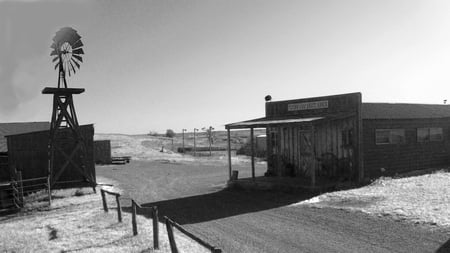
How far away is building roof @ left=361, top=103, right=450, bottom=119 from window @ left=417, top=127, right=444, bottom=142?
2.14 ft

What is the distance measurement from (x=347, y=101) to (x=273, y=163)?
5380 millimetres

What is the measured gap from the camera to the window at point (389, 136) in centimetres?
1816

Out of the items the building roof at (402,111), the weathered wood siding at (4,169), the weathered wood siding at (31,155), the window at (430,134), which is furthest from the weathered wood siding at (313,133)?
the weathered wood siding at (4,169)

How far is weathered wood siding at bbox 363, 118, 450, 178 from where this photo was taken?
58.1 feet

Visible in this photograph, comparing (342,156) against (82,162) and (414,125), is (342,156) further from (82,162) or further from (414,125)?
(82,162)

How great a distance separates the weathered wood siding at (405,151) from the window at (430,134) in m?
0.17

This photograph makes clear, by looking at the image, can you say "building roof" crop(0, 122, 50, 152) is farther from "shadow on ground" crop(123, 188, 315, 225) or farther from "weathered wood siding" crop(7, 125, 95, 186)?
"shadow on ground" crop(123, 188, 315, 225)

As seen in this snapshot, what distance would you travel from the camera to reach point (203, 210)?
44.0 ft

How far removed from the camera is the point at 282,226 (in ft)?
34.3

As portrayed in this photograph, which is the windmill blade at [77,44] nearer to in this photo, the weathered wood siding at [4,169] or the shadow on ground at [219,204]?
the weathered wood siding at [4,169]

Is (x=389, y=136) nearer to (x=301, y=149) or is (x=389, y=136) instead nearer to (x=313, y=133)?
(x=301, y=149)

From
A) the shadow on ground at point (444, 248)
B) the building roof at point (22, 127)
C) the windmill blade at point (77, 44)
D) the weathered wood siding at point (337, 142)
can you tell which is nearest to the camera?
the shadow on ground at point (444, 248)

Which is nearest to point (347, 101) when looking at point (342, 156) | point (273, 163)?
point (342, 156)

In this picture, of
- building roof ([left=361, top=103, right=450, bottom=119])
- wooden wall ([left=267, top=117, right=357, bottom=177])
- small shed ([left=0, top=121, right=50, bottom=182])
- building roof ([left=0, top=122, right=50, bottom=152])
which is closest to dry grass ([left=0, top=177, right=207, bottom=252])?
wooden wall ([left=267, top=117, right=357, bottom=177])
